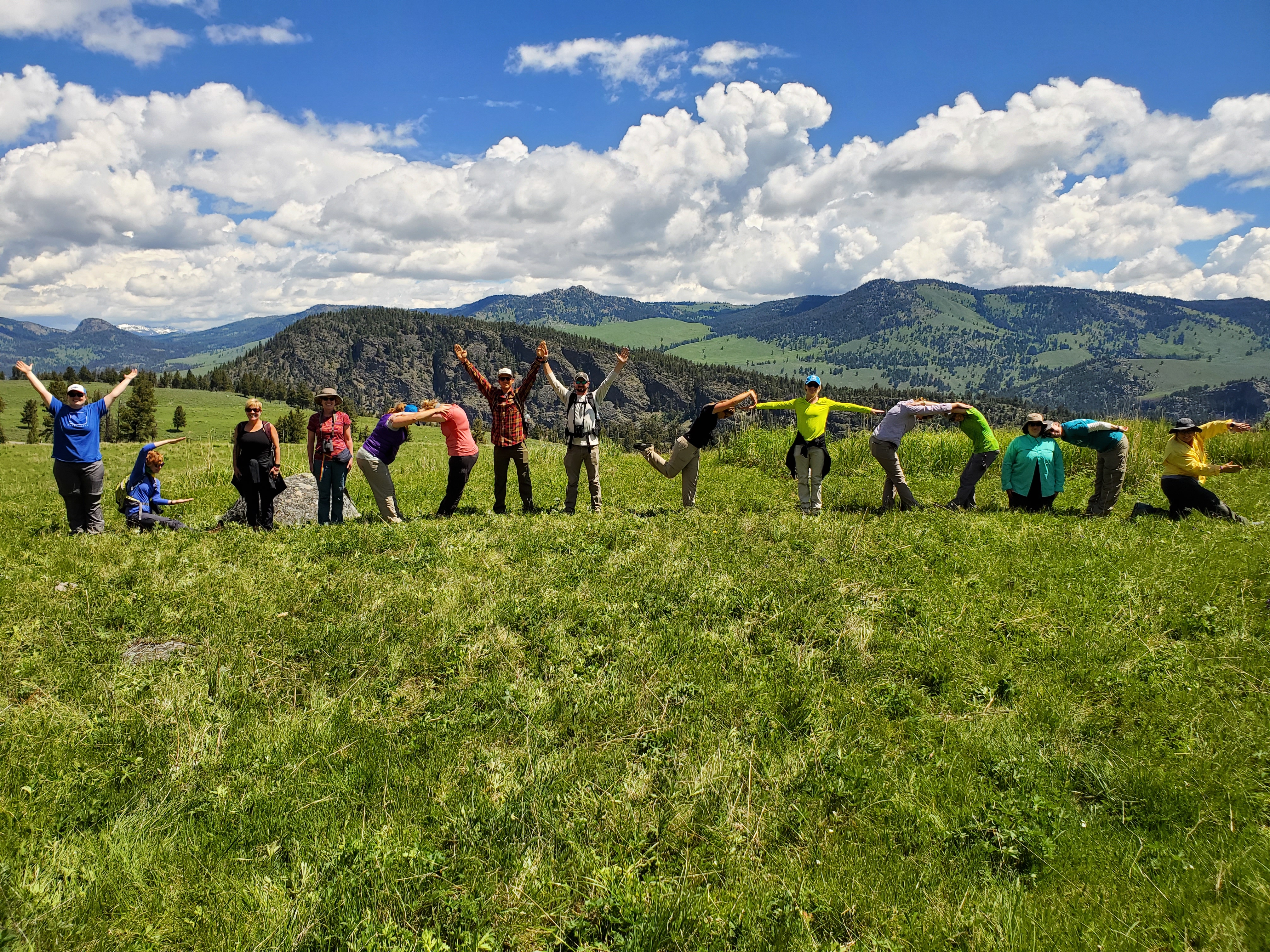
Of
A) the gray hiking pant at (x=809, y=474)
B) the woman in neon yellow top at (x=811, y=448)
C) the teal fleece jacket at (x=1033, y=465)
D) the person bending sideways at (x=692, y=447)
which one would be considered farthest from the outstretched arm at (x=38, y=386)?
the teal fleece jacket at (x=1033, y=465)

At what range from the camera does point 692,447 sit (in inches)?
532

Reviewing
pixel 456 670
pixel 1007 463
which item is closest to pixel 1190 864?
pixel 456 670

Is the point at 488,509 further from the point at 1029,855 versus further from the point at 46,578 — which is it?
the point at 1029,855

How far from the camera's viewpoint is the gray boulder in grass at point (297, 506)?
13.6 m

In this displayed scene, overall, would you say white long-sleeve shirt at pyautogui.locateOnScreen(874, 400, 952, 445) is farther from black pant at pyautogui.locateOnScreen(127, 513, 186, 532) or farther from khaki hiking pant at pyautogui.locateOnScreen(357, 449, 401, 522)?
black pant at pyautogui.locateOnScreen(127, 513, 186, 532)

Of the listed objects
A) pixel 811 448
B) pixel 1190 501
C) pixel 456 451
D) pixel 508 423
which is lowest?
pixel 1190 501

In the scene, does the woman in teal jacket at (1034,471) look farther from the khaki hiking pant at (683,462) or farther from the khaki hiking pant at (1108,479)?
the khaki hiking pant at (683,462)

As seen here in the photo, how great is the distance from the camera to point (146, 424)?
89750mm

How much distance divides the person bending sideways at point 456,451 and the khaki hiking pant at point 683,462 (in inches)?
150

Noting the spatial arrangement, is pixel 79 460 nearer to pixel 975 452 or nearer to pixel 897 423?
pixel 897 423

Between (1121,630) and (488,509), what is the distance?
39.1 ft

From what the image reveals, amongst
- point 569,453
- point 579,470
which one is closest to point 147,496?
point 569,453

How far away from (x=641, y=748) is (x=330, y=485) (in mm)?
10181

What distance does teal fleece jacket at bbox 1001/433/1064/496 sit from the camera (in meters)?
12.9
